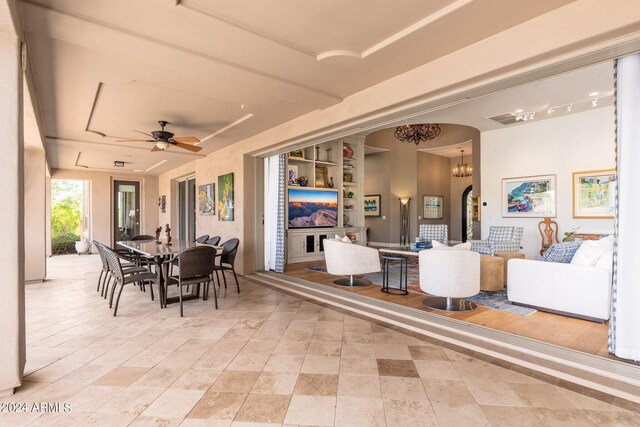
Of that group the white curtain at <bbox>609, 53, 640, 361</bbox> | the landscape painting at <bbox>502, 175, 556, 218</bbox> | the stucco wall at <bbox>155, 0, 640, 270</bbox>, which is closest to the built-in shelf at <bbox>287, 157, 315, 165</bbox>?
the stucco wall at <bbox>155, 0, 640, 270</bbox>

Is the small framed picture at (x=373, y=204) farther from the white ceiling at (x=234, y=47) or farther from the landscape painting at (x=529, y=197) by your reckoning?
the white ceiling at (x=234, y=47)

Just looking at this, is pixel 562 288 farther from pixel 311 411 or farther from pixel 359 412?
pixel 311 411

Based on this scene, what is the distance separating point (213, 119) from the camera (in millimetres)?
5375

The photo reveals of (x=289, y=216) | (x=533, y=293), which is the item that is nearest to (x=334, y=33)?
(x=533, y=293)

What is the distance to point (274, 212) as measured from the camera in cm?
679

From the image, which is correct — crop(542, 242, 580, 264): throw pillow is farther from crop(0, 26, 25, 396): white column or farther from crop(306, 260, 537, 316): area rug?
crop(0, 26, 25, 396): white column

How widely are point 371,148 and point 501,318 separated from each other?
8.37 m

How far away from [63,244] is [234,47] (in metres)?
11.6

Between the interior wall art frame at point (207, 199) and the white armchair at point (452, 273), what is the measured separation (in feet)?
18.2

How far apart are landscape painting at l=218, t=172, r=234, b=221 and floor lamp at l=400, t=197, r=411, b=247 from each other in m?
6.63

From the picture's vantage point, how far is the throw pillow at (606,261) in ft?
11.7

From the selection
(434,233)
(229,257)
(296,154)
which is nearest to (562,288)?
(434,233)

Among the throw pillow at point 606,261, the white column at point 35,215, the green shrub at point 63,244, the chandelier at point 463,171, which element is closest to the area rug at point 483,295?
the throw pillow at point 606,261

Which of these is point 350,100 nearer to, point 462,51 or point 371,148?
point 462,51
